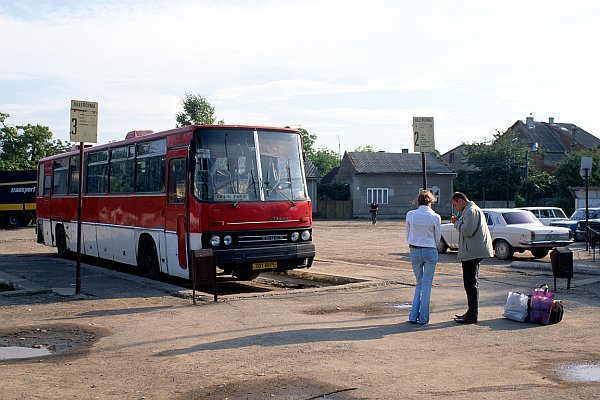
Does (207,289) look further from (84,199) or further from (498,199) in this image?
(498,199)

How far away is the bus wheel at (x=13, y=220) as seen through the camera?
45.7m

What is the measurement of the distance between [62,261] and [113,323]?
11865 mm

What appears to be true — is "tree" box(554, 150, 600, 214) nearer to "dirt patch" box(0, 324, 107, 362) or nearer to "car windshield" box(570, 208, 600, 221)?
"car windshield" box(570, 208, 600, 221)

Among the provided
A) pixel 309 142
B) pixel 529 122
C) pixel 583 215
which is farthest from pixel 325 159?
pixel 583 215

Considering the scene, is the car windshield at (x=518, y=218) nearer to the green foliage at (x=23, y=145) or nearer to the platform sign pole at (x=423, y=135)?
the platform sign pole at (x=423, y=135)

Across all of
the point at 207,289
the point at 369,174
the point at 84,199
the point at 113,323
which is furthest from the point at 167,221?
the point at 369,174

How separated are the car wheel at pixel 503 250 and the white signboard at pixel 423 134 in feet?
33.3

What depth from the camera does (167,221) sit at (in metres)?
14.9

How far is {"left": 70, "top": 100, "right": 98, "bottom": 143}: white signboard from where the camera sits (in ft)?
42.6

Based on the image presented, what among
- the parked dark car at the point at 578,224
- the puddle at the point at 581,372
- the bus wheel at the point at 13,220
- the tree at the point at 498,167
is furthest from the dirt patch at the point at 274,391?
the tree at the point at 498,167

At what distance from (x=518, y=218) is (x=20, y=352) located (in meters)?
17.5

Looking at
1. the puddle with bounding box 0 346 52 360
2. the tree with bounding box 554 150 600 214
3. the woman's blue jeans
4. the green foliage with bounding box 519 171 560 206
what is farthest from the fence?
the puddle with bounding box 0 346 52 360

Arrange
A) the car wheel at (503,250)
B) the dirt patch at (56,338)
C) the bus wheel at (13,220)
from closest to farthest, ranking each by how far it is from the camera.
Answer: the dirt patch at (56,338) → the car wheel at (503,250) → the bus wheel at (13,220)

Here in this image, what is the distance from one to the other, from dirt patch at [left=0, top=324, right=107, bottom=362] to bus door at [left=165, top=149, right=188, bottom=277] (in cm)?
396
